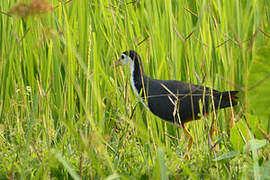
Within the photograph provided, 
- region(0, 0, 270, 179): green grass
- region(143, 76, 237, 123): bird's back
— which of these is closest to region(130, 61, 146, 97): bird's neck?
region(0, 0, 270, 179): green grass

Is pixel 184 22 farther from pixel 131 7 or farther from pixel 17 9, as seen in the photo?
pixel 17 9

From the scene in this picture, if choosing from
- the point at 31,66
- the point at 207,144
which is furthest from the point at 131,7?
the point at 207,144

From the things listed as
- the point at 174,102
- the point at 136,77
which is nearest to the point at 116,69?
the point at 136,77

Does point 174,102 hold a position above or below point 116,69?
below

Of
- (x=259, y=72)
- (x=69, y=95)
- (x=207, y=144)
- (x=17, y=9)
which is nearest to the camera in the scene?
(x=17, y=9)

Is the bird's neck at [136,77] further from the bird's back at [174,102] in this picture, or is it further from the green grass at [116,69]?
the bird's back at [174,102]

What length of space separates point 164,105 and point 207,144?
3.03ft

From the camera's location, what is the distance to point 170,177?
213 cm

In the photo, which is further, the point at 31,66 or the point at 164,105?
the point at 31,66

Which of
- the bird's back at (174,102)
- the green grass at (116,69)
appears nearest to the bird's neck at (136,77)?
the green grass at (116,69)

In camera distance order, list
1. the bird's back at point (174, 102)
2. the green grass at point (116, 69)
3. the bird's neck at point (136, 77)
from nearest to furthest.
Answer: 1. the green grass at point (116, 69)
2. the bird's back at point (174, 102)
3. the bird's neck at point (136, 77)

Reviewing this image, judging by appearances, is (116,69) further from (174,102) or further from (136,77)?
(174,102)

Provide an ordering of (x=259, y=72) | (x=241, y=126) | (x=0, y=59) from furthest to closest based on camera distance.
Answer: (x=0, y=59) → (x=241, y=126) → (x=259, y=72)

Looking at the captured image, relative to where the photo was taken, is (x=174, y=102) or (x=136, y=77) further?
(x=136, y=77)
